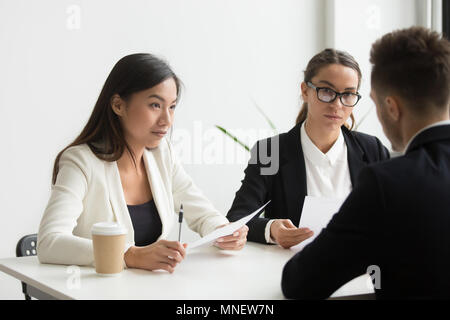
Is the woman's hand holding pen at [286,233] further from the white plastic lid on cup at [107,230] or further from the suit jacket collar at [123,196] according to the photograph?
the white plastic lid on cup at [107,230]

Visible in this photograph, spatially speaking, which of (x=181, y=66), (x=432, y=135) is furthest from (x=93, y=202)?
(x=181, y=66)

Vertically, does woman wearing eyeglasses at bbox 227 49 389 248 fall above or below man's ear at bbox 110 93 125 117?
below

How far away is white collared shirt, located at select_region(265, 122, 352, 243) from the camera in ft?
7.14

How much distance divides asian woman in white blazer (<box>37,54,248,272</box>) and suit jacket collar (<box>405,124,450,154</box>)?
2.57 feet

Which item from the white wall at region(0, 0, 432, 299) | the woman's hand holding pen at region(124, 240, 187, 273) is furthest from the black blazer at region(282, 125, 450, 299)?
the white wall at region(0, 0, 432, 299)

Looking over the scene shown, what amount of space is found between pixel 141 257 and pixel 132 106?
1.97 feet

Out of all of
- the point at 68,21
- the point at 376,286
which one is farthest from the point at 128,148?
the point at 68,21

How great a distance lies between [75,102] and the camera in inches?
123

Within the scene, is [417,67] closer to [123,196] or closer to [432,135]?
[432,135]

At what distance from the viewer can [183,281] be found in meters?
1.44

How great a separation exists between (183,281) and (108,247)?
221 millimetres

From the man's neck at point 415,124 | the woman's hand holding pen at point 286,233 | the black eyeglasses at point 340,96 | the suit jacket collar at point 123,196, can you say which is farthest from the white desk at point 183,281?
the black eyeglasses at point 340,96

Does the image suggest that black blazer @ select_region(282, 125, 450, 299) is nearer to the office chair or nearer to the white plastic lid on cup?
the white plastic lid on cup

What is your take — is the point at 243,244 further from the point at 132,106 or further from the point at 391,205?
the point at 391,205
